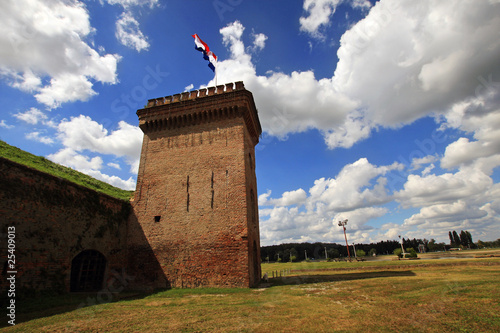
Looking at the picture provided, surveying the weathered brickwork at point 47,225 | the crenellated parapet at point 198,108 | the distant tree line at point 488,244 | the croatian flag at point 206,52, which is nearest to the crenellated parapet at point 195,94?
the crenellated parapet at point 198,108

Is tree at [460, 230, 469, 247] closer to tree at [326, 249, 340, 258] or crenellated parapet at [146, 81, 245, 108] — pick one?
tree at [326, 249, 340, 258]

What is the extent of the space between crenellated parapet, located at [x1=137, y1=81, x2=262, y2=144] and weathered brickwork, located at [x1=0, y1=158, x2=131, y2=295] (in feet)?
21.9

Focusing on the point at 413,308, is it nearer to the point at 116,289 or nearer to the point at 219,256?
the point at 219,256

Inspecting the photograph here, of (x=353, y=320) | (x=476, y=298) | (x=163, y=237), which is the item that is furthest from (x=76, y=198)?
(x=476, y=298)

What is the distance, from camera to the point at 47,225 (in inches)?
404

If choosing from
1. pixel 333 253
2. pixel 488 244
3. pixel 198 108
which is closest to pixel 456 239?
pixel 488 244

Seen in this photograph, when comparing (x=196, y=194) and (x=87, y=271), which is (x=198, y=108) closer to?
(x=196, y=194)

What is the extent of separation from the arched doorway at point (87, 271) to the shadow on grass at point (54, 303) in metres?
1.25

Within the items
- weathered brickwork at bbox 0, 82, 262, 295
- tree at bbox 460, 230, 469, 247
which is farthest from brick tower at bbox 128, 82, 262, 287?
tree at bbox 460, 230, 469, 247

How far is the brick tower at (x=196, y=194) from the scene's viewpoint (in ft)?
44.6

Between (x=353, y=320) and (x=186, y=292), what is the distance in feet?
28.9

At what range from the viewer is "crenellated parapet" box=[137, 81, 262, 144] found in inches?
639

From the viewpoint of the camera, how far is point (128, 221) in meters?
15.5

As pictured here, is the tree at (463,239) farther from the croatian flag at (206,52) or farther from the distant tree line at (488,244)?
the croatian flag at (206,52)
